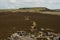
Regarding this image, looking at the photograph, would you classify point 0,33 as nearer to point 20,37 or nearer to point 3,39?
point 3,39

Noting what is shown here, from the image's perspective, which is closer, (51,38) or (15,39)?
(15,39)

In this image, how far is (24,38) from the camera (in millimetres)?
20734

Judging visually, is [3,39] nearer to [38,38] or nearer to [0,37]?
[0,37]

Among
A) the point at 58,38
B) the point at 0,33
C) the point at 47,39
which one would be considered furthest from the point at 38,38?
the point at 0,33

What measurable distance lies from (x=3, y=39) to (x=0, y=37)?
868 mm

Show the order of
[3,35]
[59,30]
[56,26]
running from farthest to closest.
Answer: [56,26] < [59,30] < [3,35]

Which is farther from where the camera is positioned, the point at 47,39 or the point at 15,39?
the point at 47,39

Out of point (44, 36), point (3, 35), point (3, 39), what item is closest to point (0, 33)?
point (3, 35)

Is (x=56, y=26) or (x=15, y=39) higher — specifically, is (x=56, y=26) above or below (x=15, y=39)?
below

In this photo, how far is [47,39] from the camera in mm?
23109

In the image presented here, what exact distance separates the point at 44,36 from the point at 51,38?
122 centimetres

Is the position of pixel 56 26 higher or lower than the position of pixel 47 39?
lower

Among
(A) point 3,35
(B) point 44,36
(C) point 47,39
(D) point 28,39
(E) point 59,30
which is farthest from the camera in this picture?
(E) point 59,30

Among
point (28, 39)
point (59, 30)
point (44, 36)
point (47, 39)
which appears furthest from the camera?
point (59, 30)
